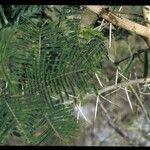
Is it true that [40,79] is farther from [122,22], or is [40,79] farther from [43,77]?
[122,22]

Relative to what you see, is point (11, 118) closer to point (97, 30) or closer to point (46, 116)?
point (46, 116)

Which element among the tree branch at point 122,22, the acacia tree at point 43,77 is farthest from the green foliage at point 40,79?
the tree branch at point 122,22

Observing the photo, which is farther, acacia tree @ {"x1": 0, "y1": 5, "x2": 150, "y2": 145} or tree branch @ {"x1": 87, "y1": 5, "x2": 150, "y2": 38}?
tree branch @ {"x1": 87, "y1": 5, "x2": 150, "y2": 38}

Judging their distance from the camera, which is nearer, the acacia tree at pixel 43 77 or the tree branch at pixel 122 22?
the acacia tree at pixel 43 77

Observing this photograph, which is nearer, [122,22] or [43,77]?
[43,77]

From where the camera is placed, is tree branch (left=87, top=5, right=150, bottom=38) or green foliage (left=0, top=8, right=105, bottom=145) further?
tree branch (left=87, top=5, right=150, bottom=38)

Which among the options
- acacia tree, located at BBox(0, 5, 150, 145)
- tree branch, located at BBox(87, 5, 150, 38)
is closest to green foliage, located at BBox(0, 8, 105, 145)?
acacia tree, located at BBox(0, 5, 150, 145)

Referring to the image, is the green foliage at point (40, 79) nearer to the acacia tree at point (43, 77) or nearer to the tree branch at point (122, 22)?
the acacia tree at point (43, 77)

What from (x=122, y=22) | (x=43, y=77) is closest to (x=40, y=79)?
(x=43, y=77)

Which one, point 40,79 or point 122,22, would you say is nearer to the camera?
point 40,79

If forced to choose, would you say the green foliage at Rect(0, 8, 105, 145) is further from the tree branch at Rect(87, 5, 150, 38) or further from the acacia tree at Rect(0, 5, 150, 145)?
the tree branch at Rect(87, 5, 150, 38)
